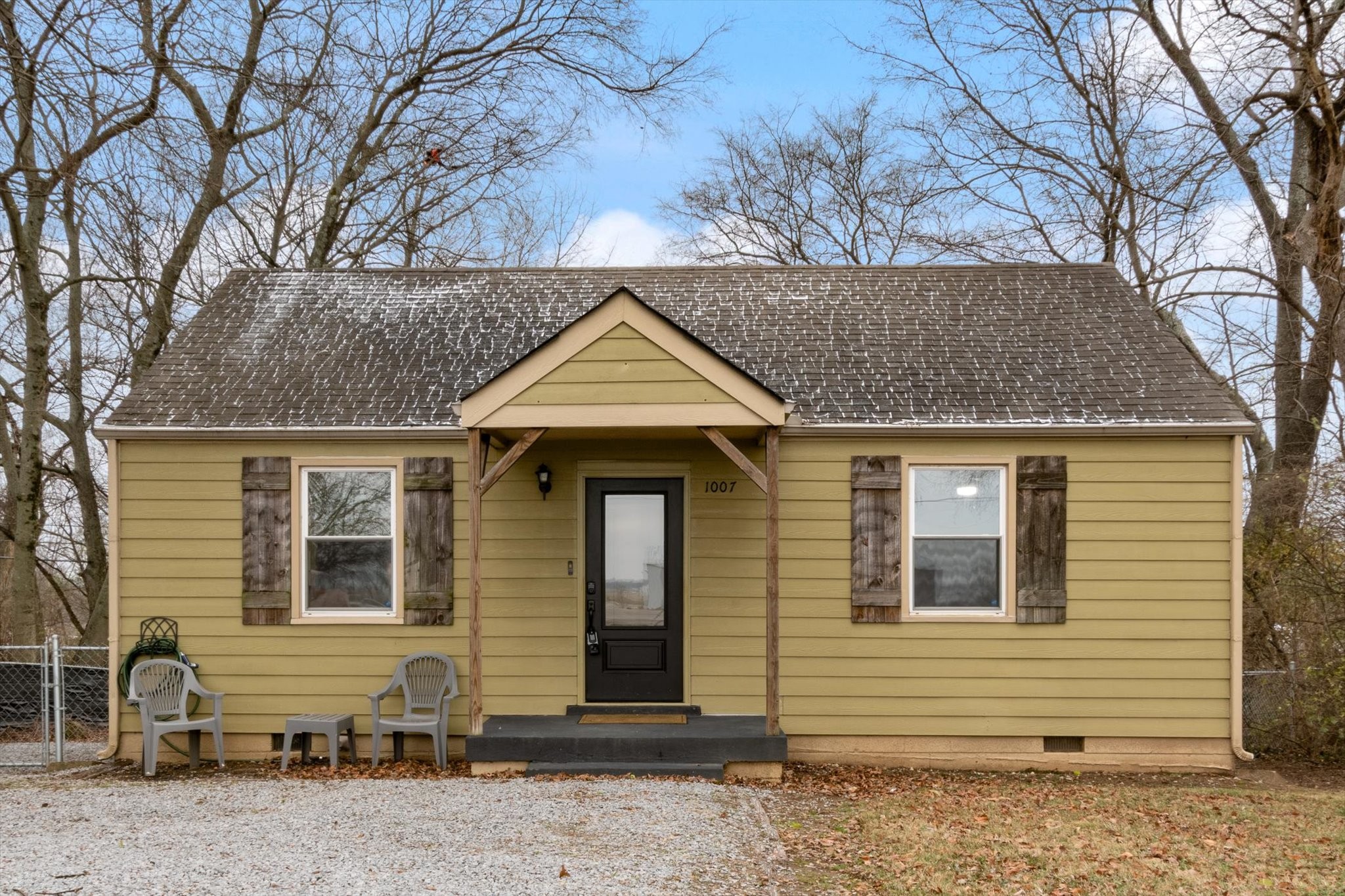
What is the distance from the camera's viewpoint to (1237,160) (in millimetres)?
14562

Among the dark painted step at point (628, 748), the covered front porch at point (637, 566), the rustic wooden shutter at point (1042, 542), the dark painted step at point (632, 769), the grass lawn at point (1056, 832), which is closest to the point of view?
the grass lawn at point (1056, 832)

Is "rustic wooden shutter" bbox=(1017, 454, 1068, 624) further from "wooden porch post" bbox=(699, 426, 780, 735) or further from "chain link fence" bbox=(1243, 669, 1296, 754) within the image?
"chain link fence" bbox=(1243, 669, 1296, 754)

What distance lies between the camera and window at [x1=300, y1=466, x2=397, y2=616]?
9.20 metres

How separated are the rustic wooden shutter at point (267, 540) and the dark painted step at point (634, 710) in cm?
268

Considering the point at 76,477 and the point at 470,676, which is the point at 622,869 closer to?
the point at 470,676

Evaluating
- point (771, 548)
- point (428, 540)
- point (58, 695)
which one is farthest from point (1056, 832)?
point (58, 695)

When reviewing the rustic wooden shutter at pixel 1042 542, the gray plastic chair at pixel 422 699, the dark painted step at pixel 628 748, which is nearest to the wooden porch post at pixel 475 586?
the dark painted step at pixel 628 748

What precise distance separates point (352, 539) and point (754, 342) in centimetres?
424

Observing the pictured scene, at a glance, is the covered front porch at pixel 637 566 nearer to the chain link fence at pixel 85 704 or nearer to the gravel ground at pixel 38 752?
the gravel ground at pixel 38 752

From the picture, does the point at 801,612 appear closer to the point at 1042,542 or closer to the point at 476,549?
the point at 1042,542

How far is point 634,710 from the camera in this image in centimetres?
915

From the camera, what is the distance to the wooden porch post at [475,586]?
8258 millimetres

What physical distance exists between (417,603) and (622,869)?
4093mm

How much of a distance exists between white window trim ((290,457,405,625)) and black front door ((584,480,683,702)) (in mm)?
1651
